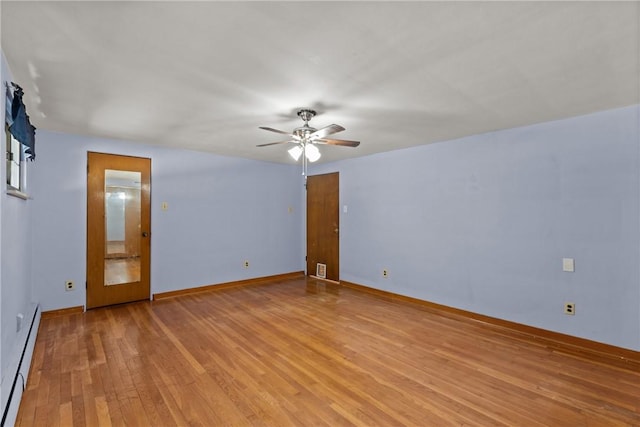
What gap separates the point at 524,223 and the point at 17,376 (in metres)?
4.67

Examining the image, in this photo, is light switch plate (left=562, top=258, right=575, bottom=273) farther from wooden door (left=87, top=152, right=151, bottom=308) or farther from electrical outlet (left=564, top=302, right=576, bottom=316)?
wooden door (left=87, top=152, right=151, bottom=308)

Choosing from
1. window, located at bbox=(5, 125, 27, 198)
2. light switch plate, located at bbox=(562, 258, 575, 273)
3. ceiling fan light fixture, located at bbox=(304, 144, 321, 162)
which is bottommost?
light switch plate, located at bbox=(562, 258, 575, 273)

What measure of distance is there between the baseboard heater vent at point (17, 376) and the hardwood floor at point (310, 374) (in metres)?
0.08

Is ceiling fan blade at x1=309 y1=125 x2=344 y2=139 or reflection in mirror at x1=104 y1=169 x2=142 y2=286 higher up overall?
ceiling fan blade at x1=309 y1=125 x2=344 y2=139

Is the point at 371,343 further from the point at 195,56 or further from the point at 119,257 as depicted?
the point at 119,257

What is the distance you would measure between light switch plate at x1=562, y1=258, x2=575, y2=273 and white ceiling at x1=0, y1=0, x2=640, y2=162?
145 centimetres

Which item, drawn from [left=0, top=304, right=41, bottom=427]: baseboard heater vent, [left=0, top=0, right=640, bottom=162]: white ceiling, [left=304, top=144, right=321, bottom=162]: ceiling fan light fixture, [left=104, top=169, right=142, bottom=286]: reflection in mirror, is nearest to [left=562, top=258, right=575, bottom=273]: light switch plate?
[left=0, top=0, right=640, bottom=162]: white ceiling

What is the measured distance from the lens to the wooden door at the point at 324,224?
5734mm

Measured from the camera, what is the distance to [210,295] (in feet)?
15.9

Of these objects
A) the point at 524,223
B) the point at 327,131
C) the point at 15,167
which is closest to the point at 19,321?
the point at 15,167

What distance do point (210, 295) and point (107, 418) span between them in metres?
2.91

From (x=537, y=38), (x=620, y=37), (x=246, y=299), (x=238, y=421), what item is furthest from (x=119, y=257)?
(x=620, y=37)

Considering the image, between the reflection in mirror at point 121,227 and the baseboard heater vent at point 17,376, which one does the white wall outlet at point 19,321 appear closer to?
the baseboard heater vent at point 17,376

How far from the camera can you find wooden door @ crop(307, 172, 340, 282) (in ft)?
18.8
